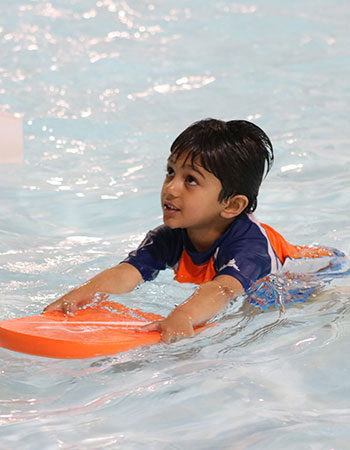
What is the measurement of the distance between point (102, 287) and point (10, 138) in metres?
2.49

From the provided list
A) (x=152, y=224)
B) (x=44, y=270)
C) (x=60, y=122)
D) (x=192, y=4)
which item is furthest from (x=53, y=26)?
(x=44, y=270)

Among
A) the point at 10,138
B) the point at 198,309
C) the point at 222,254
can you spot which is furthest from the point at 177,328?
the point at 10,138

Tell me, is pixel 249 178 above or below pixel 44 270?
above

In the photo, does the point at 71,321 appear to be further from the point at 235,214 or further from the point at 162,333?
the point at 235,214

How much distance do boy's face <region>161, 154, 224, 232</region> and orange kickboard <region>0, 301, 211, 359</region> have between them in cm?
35

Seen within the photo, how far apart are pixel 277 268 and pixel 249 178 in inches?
12.5

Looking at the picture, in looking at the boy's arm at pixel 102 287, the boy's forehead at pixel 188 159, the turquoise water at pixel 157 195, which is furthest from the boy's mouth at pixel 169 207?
the turquoise water at pixel 157 195

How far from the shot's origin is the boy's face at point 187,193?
2.24 m

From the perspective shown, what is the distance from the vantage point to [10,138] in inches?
179

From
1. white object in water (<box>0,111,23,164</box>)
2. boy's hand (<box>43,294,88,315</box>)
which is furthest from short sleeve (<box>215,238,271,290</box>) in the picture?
white object in water (<box>0,111,23,164</box>)

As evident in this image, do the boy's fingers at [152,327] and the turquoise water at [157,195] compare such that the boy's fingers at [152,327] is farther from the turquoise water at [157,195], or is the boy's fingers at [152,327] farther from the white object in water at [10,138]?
the white object in water at [10,138]

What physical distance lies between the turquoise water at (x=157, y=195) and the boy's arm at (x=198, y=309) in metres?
0.04

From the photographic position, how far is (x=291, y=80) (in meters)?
6.06

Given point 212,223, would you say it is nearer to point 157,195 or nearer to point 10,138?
point 157,195
